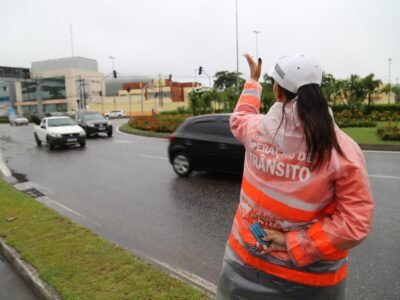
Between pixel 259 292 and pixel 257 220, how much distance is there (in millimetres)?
340

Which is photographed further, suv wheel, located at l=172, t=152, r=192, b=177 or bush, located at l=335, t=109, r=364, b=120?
bush, located at l=335, t=109, r=364, b=120

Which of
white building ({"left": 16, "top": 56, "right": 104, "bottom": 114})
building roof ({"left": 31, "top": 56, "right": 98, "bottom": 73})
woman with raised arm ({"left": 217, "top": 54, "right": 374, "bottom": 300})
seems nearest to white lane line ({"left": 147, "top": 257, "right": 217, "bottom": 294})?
woman with raised arm ({"left": 217, "top": 54, "right": 374, "bottom": 300})

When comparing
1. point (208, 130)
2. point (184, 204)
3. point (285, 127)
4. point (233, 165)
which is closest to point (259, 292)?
point (285, 127)

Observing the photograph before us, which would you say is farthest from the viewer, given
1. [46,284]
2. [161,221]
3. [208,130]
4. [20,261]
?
[208,130]

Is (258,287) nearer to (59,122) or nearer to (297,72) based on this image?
(297,72)

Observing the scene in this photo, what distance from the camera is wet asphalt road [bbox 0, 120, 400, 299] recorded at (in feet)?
13.3

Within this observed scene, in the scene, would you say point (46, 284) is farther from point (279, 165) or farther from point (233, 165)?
point (233, 165)

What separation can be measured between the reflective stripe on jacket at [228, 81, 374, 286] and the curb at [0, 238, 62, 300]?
246 centimetres

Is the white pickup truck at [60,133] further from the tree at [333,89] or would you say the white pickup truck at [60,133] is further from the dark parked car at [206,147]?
the tree at [333,89]

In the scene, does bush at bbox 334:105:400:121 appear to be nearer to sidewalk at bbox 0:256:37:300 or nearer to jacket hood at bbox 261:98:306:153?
sidewalk at bbox 0:256:37:300

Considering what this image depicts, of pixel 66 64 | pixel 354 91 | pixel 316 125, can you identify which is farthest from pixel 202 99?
pixel 66 64

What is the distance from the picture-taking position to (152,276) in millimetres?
3549

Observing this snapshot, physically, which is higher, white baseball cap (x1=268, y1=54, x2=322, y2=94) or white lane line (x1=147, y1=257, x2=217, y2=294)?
white baseball cap (x1=268, y1=54, x2=322, y2=94)

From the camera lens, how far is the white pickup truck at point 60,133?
1652cm
